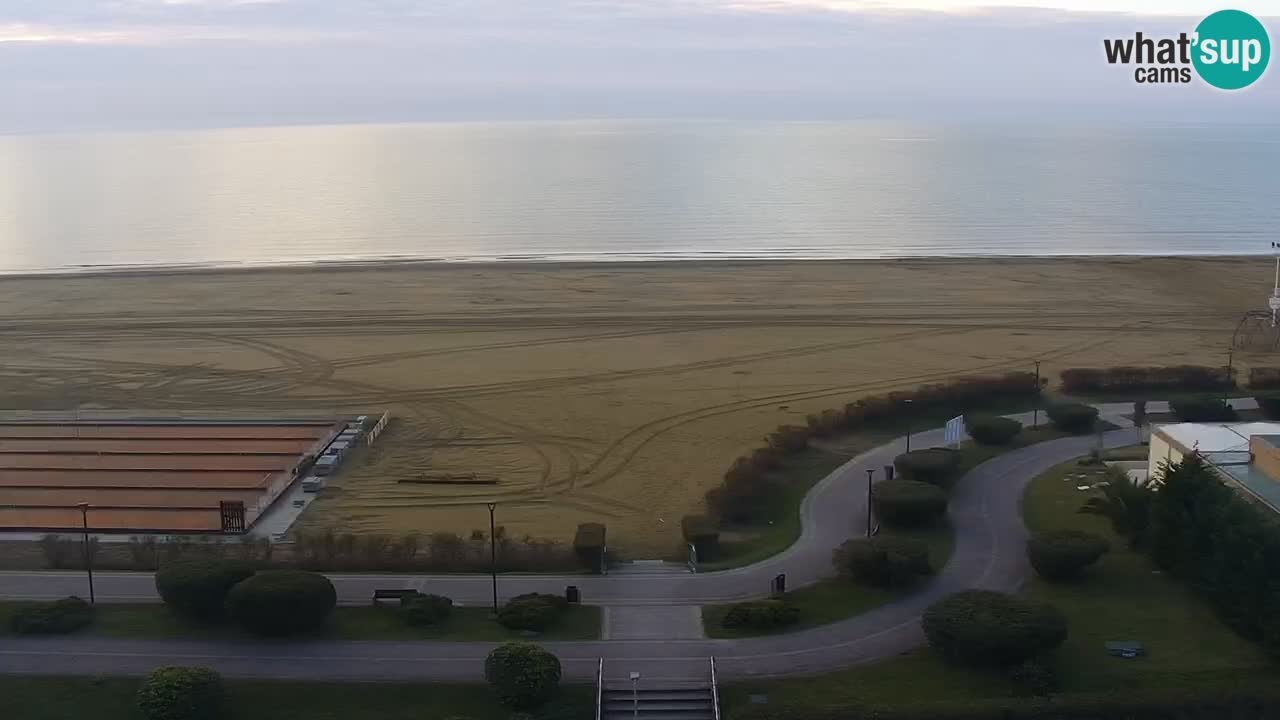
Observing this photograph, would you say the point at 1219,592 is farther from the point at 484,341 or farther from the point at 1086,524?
the point at 484,341

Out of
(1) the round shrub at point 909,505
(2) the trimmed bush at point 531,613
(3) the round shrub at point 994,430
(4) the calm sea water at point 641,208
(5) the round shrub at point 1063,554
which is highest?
(4) the calm sea water at point 641,208

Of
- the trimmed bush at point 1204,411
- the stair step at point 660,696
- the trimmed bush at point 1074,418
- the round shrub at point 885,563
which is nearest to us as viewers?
the stair step at point 660,696

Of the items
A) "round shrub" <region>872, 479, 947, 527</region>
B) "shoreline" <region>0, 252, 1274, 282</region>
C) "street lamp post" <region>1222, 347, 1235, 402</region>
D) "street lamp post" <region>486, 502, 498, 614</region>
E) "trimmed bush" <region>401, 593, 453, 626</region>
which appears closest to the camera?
"trimmed bush" <region>401, 593, 453, 626</region>

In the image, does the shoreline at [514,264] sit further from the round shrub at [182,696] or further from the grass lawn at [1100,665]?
the round shrub at [182,696]

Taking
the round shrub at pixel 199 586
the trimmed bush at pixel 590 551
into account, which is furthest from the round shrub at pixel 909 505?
the round shrub at pixel 199 586

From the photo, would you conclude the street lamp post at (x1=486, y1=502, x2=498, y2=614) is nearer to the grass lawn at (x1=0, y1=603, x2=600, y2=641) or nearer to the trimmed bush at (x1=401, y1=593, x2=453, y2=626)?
the grass lawn at (x1=0, y1=603, x2=600, y2=641)

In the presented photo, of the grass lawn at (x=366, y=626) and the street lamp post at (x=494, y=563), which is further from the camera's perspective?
the street lamp post at (x=494, y=563)

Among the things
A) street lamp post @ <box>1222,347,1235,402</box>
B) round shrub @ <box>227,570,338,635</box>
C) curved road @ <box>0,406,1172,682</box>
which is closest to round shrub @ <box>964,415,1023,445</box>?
curved road @ <box>0,406,1172,682</box>
